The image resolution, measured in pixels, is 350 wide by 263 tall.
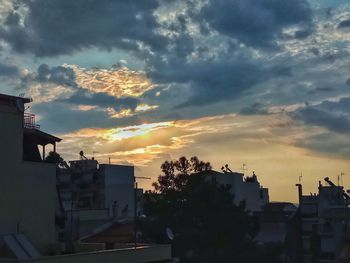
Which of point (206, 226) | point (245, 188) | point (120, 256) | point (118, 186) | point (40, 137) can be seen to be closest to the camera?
point (120, 256)

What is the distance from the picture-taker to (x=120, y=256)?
3194 centimetres

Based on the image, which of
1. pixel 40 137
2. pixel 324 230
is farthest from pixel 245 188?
pixel 40 137

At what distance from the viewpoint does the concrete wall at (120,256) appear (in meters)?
27.9

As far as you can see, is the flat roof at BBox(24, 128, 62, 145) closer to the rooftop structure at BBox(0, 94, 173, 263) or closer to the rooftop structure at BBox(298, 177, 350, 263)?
the rooftop structure at BBox(0, 94, 173, 263)

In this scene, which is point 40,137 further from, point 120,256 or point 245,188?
point 245,188

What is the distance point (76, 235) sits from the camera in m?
53.0

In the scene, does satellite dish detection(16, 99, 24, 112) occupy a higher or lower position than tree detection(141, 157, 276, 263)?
higher

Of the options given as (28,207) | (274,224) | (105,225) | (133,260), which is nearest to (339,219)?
(274,224)

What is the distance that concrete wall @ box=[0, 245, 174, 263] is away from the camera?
27875mm

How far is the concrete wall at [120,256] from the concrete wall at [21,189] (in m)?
4.84

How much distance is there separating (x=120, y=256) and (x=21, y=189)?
6734 millimetres

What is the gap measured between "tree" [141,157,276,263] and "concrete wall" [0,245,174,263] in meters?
14.8

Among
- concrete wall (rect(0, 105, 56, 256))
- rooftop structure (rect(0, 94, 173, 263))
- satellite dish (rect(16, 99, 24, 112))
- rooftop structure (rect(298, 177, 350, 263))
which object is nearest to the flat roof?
rooftop structure (rect(0, 94, 173, 263))

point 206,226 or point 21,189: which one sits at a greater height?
point 21,189
